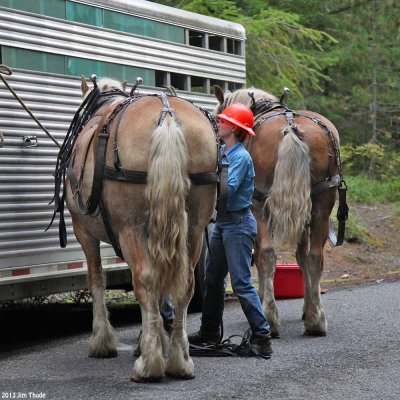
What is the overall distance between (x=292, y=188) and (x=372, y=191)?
13505 millimetres

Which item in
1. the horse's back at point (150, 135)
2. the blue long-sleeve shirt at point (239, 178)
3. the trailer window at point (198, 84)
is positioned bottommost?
the blue long-sleeve shirt at point (239, 178)

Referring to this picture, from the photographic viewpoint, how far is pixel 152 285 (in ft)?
22.9

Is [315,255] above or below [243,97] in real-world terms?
below

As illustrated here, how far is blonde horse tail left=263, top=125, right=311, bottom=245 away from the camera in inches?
355

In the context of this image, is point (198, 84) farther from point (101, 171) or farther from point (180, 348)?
point (180, 348)

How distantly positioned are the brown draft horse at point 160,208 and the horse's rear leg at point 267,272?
1.77 m

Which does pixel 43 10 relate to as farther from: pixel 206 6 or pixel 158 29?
pixel 206 6

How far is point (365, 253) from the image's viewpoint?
55.2ft

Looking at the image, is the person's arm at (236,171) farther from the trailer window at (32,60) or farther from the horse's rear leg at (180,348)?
the trailer window at (32,60)

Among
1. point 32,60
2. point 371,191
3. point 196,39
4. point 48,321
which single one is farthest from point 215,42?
point 371,191

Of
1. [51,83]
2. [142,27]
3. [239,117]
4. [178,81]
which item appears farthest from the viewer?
[178,81]

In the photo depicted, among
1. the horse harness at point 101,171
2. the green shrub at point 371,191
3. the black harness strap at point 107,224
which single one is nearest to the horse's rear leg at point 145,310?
the black harness strap at point 107,224

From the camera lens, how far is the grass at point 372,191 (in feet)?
70.4

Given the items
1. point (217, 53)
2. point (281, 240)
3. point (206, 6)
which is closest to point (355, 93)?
point (206, 6)
